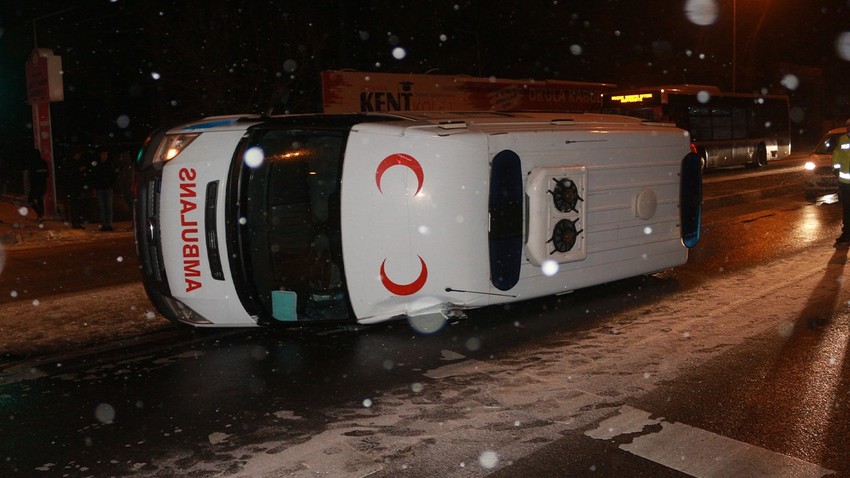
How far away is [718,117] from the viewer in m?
28.9

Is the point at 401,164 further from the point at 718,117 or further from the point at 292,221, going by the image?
the point at 718,117

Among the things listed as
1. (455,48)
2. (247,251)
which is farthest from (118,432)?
(455,48)

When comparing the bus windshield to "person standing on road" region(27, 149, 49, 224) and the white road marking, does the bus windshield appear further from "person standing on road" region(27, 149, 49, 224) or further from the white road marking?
"person standing on road" region(27, 149, 49, 224)

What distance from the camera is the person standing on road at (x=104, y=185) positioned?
46.1 ft

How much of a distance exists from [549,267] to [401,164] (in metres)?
1.58

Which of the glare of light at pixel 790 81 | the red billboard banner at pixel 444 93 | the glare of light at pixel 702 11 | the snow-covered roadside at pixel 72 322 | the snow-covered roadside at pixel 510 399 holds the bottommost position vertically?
the snow-covered roadside at pixel 510 399

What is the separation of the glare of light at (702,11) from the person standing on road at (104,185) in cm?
3828

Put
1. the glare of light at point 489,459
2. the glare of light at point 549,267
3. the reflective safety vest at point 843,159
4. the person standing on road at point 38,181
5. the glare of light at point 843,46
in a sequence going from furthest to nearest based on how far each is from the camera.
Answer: the glare of light at point 843,46 < the person standing on road at point 38,181 < the reflective safety vest at point 843,159 < the glare of light at point 549,267 < the glare of light at point 489,459

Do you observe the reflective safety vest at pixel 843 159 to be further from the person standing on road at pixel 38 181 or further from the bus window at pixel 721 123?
the bus window at pixel 721 123

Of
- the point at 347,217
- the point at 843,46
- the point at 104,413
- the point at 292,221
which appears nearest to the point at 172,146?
the point at 292,221

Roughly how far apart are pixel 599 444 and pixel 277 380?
228 cm

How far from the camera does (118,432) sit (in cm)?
451

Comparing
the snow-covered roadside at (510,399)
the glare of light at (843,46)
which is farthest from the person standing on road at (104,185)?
the glare of light at (843,46)

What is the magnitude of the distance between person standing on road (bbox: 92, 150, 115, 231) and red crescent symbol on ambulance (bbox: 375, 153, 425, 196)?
32.1ft
